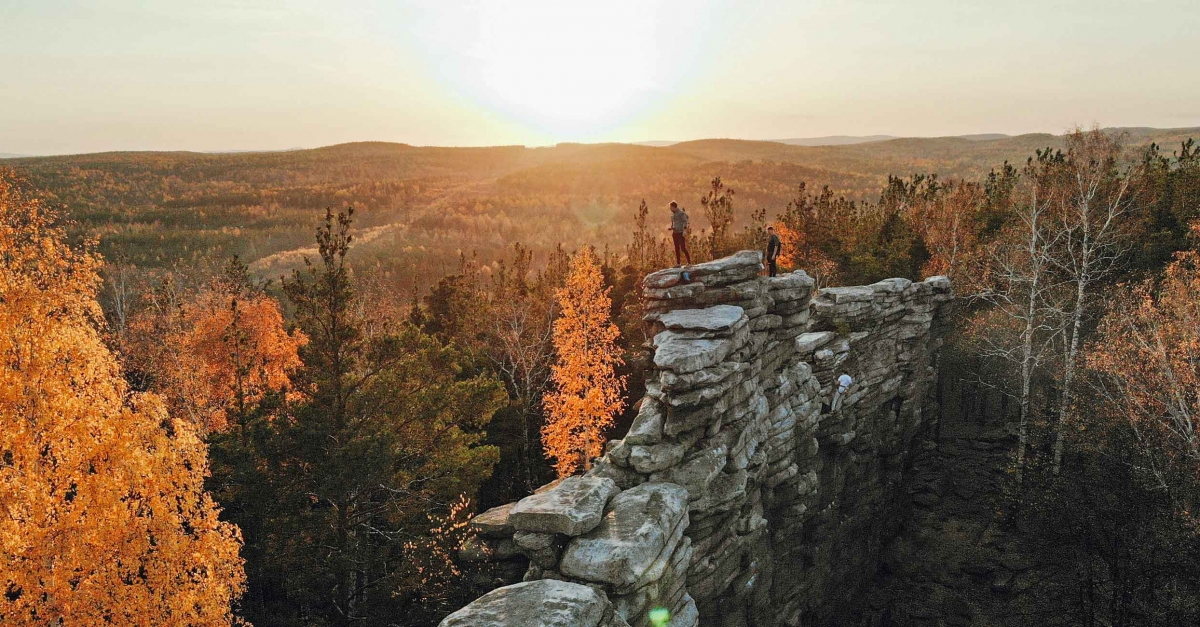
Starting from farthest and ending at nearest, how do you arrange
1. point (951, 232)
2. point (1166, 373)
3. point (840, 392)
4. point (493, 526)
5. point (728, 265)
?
1. point (951, 232)
2. point (840, 392)
3. point (1166, 373)
4. point (728, 265)
5. point (493, 526)

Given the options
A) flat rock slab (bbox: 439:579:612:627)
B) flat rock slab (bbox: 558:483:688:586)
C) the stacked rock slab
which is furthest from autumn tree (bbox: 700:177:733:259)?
flat rock slab (bbox: 439:579:612:627)

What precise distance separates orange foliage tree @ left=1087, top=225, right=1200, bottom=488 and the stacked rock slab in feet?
27.4

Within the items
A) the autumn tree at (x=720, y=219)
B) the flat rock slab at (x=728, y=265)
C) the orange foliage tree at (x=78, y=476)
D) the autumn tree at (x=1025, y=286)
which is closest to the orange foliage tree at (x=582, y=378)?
the autumn tree at (x=720, y=219)

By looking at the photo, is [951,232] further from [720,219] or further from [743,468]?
[743,468]

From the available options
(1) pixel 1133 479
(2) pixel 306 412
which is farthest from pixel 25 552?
(1) pixel 1133 479

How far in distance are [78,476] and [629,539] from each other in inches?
410

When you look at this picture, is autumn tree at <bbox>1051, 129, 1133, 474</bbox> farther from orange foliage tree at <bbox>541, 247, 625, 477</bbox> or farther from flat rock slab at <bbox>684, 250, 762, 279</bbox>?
orange foliage tree at <bbox>541, 247, 625, 477</bbox>

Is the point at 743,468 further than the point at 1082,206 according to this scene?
No

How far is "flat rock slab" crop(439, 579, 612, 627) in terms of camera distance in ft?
31.2

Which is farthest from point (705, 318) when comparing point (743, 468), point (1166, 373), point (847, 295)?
point (1166, 373)

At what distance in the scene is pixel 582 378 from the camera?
27.3 meters

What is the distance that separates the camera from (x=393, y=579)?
50.1 ft

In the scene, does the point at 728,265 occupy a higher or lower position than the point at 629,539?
higher

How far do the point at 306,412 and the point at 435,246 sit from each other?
340ft
